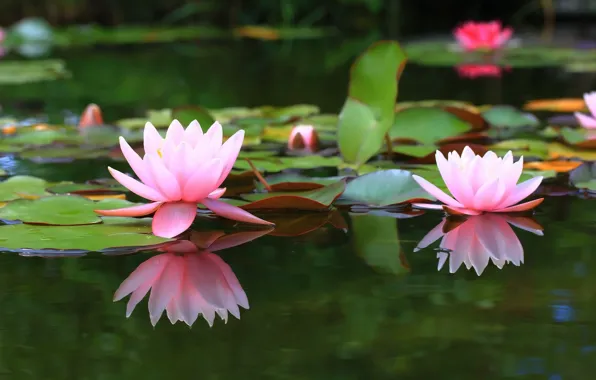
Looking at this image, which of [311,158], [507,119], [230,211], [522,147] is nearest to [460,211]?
[230,211]

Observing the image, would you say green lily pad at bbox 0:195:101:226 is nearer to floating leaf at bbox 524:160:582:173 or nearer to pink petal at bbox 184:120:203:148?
pink petal at bbox 184:120:203:148

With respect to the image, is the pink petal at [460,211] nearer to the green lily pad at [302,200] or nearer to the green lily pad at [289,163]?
the green lily pad at [302,200]

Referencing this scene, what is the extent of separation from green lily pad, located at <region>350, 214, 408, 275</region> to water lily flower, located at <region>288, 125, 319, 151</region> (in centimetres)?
55

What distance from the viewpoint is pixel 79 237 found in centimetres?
128

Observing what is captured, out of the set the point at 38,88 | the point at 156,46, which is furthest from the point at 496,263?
the point at 156,46

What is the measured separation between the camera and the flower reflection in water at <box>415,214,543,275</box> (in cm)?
123

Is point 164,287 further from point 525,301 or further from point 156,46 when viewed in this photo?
point 156,46

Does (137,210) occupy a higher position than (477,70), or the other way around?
(137,210)

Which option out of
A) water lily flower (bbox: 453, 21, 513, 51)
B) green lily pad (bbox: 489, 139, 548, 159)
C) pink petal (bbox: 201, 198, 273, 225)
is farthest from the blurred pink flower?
pink petal (bbox: 201, 198, 273, 225)

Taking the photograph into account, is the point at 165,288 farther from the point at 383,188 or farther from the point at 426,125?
the point at 426,125

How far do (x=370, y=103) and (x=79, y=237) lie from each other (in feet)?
2.15

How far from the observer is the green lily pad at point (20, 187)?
5.12 ft

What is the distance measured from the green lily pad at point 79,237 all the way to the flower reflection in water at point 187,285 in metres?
0.04

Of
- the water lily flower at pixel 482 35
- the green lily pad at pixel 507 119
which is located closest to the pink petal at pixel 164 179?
the green lily pad at pixel 507 119
